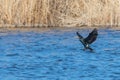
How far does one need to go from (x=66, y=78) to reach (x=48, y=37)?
7.81m

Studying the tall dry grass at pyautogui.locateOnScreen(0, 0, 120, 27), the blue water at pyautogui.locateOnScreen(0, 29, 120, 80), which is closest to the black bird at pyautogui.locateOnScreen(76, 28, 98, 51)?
the blue water at pyautogui.locateOnScreen(0, 29, 120, 80)

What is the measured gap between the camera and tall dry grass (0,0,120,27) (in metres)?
21.7

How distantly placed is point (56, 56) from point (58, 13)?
7.08 metres

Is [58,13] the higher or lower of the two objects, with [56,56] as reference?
higher

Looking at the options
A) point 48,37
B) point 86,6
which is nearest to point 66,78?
point 48,37

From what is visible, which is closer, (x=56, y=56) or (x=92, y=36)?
(x=56, y=56)

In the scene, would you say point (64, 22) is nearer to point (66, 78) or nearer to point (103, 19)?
point (103, 19)

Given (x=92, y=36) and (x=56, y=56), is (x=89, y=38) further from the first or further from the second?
(x=56, y=56)

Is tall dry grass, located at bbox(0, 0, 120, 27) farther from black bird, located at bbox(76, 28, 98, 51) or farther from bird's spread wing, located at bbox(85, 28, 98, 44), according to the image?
bird's spread wing, located at bbox(85, 28, 98, 44)

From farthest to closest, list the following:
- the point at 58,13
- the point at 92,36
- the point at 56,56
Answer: the point at 58,13 → the point at 92,36 → the point at 56,56

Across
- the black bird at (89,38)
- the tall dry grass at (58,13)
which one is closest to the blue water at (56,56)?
the black bird at (89,38)

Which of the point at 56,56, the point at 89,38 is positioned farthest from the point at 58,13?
the point at 56,56

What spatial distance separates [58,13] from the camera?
2238 centimetres

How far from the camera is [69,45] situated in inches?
707
